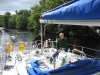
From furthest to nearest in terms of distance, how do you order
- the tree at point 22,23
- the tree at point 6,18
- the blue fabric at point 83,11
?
the tree at point 6,18
the tree at point 22,23
the blue fabric at point 83,11

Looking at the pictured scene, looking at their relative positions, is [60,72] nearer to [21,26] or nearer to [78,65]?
[78,65]

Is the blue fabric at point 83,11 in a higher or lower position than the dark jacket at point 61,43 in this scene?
higher

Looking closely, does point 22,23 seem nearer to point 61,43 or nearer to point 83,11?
point 61,43

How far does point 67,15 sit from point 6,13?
119364mm

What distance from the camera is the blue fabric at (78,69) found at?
3.61m

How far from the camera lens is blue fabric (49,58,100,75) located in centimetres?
361

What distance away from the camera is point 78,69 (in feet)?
12.0

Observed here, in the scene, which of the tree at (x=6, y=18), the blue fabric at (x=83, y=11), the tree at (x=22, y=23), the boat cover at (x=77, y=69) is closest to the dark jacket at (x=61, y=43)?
the blue fabric at (x=83, y=11)

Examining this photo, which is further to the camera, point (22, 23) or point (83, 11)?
point (22, 23)

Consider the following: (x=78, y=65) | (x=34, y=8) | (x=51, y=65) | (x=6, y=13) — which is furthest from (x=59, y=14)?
(x=6, y=13)

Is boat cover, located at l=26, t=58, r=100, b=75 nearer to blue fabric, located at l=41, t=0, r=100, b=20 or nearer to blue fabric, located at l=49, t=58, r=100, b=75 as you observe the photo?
blue fabric, located at l=49, t=58, r=100, b=75

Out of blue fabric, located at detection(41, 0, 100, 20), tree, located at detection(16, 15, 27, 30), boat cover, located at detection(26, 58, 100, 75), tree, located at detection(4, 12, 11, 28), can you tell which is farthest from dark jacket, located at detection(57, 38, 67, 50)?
tree, located at detection(4, 12, 11, 28)

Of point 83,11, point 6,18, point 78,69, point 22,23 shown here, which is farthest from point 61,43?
point 6,18

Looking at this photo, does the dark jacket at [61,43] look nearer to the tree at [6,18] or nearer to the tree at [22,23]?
the tree at [22,23]
